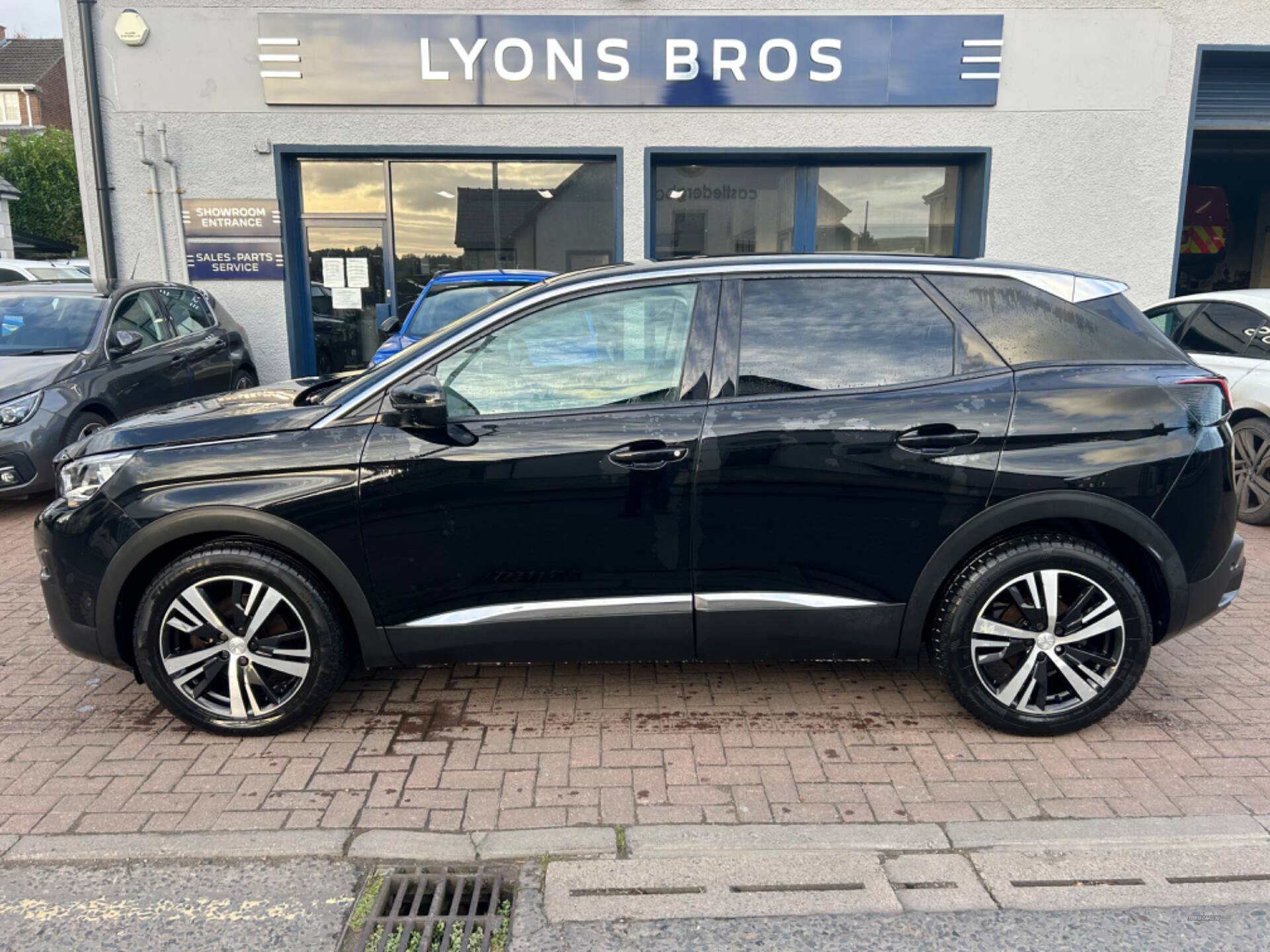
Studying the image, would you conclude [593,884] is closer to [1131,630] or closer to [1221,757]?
[1131,630]

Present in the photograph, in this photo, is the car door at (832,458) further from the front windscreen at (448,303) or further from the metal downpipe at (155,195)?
the metal downpipe at (155,195)

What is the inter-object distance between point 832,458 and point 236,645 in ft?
7.49

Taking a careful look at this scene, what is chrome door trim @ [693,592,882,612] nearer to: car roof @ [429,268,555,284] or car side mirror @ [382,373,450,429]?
car side mirror @ [382,373,450,429]

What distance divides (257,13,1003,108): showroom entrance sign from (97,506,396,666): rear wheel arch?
24.9ft

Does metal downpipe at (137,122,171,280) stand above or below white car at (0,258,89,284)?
above

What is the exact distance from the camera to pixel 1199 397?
3.20 meters

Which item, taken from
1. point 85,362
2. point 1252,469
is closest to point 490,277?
point 85,362

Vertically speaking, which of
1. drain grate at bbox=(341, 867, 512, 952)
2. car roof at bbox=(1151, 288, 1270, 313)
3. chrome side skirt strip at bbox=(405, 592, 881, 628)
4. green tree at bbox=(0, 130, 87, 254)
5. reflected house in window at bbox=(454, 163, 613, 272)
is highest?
green tree at bbox=(0, 130, 87, 254)

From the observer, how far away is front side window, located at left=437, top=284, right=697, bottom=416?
3.19m

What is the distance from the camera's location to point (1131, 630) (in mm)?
3186

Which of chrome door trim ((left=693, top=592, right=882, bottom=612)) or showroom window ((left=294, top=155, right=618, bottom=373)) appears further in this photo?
showroom window ((left=294, top=155, right=618, bottom=373))

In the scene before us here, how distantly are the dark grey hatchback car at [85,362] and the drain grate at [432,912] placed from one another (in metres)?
5.16

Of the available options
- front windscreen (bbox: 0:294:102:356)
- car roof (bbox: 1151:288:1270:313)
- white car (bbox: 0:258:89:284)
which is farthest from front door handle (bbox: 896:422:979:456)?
white car (bbox: 0:258:89:284)

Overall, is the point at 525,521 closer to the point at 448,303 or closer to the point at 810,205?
the point at 448,303
